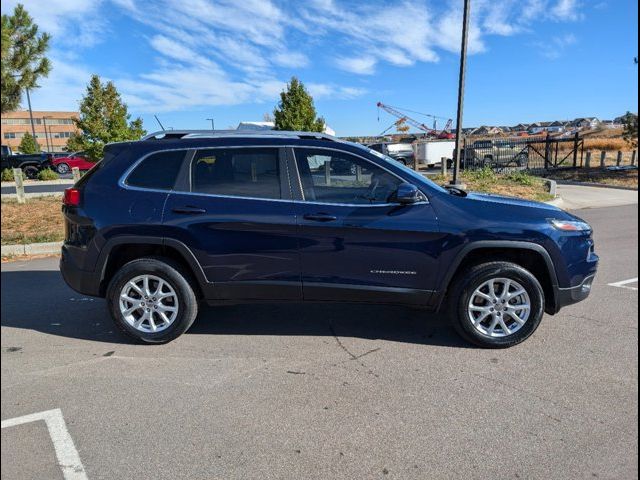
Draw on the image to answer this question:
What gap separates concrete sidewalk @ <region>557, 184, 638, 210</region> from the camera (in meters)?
14.3

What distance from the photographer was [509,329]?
3.90m

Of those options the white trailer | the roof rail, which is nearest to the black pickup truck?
the white trailer

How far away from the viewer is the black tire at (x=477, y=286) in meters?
3.79

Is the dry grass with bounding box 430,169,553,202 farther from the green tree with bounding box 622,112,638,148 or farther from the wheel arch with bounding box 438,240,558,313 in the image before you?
the wheel arch with bounding box 438,240,558,313

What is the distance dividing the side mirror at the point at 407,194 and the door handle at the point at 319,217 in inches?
21.4

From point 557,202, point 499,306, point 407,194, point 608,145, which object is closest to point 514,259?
point 499,306

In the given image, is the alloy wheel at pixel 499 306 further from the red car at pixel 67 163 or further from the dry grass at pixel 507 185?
the red car at pixel 67 163

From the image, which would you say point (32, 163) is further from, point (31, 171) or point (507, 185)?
point (507, 185)

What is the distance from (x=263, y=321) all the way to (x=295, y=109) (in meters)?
15.5

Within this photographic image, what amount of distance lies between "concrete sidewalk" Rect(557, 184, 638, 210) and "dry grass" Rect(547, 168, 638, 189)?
70.1 inches

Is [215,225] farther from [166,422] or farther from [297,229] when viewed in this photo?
[166,422]

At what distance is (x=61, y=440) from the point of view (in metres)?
2.68

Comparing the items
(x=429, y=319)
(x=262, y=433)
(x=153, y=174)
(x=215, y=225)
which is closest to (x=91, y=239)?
(x=153, y=174)

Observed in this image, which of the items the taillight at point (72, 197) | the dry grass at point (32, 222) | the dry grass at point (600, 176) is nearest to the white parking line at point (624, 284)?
the taillight at point (72, 197)
